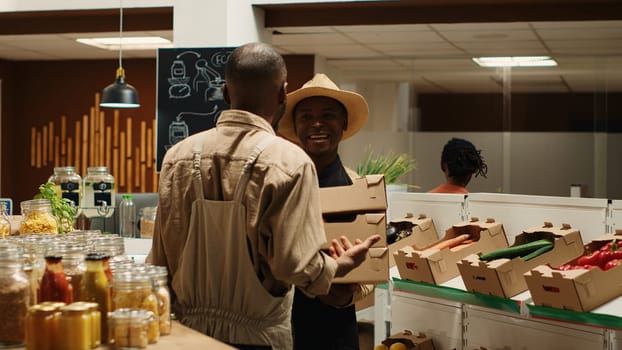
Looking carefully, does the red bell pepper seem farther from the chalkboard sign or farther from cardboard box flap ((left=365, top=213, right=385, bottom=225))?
the chalkboard sign

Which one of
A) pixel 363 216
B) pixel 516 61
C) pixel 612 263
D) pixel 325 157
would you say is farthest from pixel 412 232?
pixel 516 61

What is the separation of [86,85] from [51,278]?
9010 mm

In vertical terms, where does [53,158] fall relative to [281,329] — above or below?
above

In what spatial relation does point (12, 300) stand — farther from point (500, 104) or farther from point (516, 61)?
point (500, 104)

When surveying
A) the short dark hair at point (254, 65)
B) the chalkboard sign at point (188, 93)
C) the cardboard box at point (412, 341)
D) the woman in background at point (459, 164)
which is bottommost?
the cardboard box at point (412, 341)

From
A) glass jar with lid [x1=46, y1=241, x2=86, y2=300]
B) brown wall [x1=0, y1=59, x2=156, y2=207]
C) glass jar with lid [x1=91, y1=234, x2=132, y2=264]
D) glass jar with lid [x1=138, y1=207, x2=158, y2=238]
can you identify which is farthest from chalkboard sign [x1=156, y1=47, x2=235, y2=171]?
brown wall [x1=0, y1=59, x2=156, y2=207]

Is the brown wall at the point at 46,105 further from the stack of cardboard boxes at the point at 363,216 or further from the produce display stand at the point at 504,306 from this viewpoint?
the stack of cardboard boxes at the point at 363,216

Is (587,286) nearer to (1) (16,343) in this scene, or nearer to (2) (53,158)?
(1) (16,343)

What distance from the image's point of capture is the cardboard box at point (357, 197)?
2.79m

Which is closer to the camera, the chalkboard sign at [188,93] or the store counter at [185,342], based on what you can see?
the store counter at [185,342]

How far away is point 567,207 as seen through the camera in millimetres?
3496

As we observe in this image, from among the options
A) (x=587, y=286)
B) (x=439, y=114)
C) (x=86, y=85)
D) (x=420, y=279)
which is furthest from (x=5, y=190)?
(x=587, y=286)

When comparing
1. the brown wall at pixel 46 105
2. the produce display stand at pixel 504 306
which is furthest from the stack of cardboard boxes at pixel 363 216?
the brown wall at pixel 46 105

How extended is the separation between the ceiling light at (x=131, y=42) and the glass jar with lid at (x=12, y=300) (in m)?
6.73
